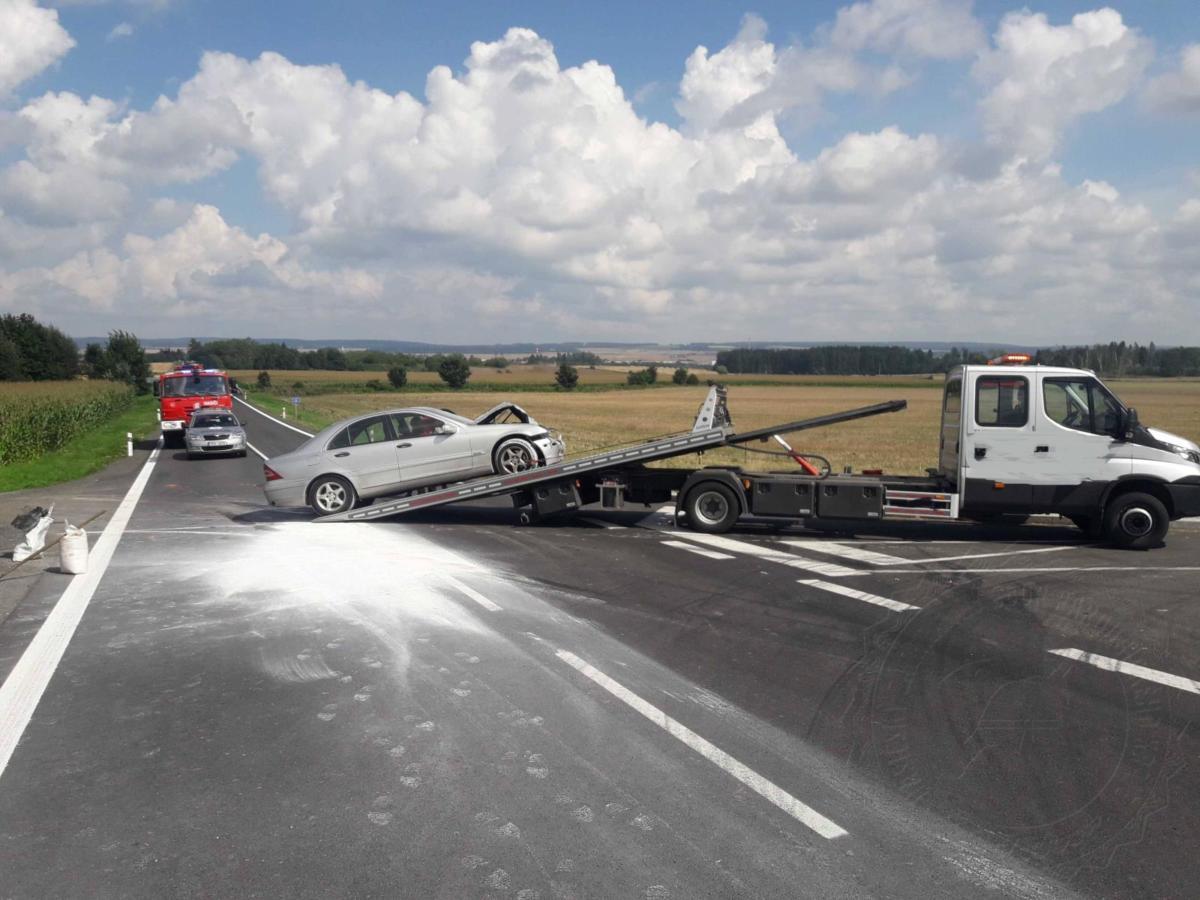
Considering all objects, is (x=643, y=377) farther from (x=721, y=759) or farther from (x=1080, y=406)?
(x=721, y=759)

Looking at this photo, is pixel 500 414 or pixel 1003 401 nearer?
pixel 1003 401

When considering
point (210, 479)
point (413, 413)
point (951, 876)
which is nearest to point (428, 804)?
point (951, 876)

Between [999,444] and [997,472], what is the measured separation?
1.17ft

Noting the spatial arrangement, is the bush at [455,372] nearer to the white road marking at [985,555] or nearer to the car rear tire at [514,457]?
the car rear tire at [514,457]

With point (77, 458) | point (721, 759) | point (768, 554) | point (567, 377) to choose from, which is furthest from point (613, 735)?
point (567, 377)

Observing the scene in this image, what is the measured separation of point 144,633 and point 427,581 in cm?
292

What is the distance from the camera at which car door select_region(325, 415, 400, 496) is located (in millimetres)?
14859

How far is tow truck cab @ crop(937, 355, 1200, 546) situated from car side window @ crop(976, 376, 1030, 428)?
1 centimetres

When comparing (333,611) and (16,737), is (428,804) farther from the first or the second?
(333,611)

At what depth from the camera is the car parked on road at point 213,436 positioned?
86.5ft

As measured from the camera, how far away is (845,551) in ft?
40.3

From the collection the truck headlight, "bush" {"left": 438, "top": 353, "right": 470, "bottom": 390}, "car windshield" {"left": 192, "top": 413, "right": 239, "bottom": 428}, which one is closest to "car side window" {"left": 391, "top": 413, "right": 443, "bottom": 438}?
the truck headlight

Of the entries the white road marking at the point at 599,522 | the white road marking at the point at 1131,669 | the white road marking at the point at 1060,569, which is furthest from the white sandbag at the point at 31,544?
the white road marking at the point at 1131,669

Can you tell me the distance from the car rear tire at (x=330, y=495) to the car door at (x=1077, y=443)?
9777 mm
